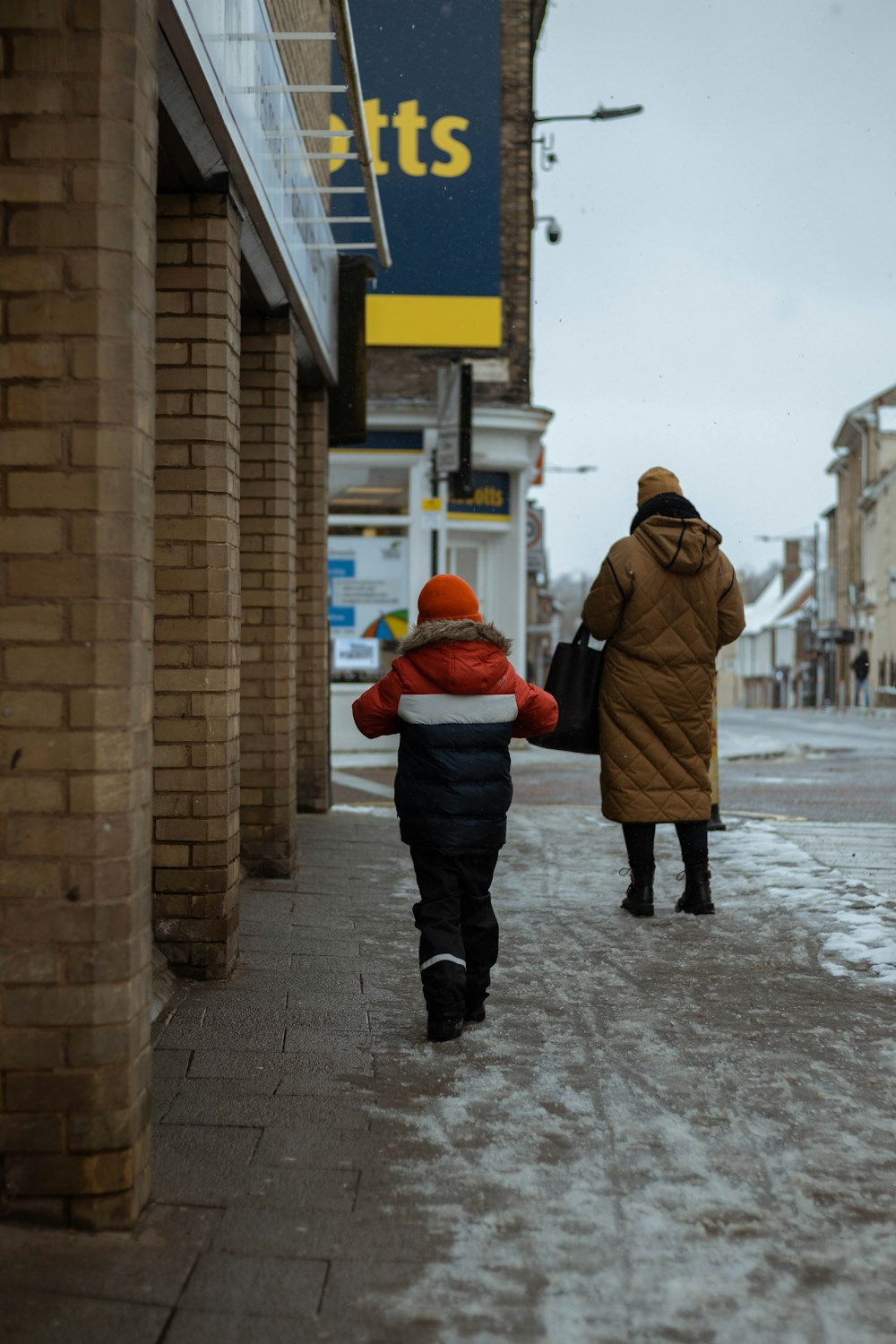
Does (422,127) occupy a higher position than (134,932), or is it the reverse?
(422,127)

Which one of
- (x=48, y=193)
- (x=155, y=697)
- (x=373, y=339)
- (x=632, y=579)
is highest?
(x=373, y=339)

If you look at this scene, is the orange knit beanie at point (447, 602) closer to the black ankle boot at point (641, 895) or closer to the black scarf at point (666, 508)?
the black scarf at point (666, 508)

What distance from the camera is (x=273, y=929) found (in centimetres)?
645

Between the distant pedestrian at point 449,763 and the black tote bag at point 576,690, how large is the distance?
2045 millimetres

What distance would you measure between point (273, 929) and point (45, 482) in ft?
11.9

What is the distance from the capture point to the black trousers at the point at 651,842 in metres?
6.96

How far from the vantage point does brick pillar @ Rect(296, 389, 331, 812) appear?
33.5ft

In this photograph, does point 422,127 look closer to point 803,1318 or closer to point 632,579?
point 632,579

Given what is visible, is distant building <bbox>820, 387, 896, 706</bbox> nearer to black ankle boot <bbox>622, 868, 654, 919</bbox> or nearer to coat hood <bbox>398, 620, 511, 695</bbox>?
black ankle boot <bbox>622, 868, 654, 919</bbox>

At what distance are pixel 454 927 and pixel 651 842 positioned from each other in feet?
7.70

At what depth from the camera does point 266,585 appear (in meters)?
7.57

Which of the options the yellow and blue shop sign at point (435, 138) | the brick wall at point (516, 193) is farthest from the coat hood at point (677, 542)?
the brick wall at point (516, 193)

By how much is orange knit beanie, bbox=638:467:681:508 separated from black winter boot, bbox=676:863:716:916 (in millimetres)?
1712

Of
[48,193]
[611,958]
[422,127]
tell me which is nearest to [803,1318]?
[48,193]
